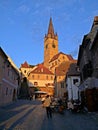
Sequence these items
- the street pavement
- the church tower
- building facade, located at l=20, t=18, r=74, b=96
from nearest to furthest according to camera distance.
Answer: the street pavement
building facade, located at l=20, t=18, r=74, b=96
the church tower

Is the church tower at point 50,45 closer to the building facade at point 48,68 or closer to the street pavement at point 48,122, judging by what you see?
the building facade at point 48,68

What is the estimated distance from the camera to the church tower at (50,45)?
109 m

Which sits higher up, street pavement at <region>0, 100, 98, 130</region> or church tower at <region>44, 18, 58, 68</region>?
church tower at <region>44, 18, 58, 68</region>

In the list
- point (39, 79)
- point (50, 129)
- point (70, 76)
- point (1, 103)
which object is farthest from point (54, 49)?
point (50, 129)

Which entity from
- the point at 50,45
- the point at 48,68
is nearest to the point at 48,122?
the point at 48,68

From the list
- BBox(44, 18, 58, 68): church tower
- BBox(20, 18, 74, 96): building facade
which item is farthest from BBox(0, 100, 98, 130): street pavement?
BBox(44, 18, 58, 68): church tower

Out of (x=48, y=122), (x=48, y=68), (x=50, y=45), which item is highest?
(x=50, y=45)

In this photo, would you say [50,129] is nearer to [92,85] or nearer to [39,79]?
[92,85]

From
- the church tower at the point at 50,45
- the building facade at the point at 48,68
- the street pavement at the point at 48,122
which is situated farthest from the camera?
the church tower at the point at 50,45

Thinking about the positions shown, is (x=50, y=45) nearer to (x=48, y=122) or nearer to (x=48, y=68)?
(x=48, y=68)

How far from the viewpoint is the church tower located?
109188 mm

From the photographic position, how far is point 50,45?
363ft

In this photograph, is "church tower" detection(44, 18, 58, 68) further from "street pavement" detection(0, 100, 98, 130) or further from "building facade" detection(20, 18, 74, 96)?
"street pavement" detection(0, 100, 98, 130)

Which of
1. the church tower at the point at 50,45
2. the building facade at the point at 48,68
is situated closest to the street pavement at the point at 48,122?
the building facade at the point at 48,68
